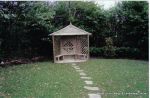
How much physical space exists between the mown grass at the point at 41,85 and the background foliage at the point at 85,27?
442cm

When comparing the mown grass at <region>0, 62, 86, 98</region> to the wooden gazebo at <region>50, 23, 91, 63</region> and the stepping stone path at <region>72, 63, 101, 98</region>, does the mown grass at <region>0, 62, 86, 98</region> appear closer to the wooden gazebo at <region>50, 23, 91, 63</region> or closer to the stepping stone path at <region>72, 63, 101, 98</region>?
the stepping stone path at <region>72, 63, 101, 98</region>

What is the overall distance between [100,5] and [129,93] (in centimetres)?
1200

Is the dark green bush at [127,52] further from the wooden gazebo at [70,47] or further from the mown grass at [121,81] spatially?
the mown grass at [121,81]

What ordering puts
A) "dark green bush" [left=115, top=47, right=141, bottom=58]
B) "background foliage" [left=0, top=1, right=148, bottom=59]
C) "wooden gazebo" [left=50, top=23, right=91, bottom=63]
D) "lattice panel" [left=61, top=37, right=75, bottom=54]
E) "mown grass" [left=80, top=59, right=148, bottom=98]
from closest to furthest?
"mown grass" [left=80, top=59, right=148, bottom=98]
"background foliage" [left=0, top=1, right=148, bottom=59]
"wooden gazebo" [left=50, top=23, right=91, bottom=63]
"lattice panel" [left=61, top=37, right=75, bottom=54]
"dark green bush" [left=115, top=47, right=141, bottom=58]

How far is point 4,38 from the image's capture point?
15.9 m

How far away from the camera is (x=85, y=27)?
59.2ft

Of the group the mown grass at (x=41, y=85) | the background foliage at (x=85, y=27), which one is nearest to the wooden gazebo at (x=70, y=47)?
the background foliage at (x=85, y=27)

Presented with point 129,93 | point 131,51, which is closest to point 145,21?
point 131,51

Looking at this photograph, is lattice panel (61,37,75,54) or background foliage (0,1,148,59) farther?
lattice panel (61,37,75,54)

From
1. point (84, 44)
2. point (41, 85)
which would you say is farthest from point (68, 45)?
point (41, 85)

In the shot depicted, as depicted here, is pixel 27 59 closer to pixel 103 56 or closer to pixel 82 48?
pixel 82 48

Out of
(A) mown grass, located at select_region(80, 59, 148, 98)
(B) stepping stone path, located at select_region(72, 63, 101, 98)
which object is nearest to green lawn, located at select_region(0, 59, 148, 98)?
(A) mown grass, located at select_region(80, 59, 148, 98)

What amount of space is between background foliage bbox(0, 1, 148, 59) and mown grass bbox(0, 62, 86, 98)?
4.42 meters

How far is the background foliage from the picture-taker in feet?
50.9
